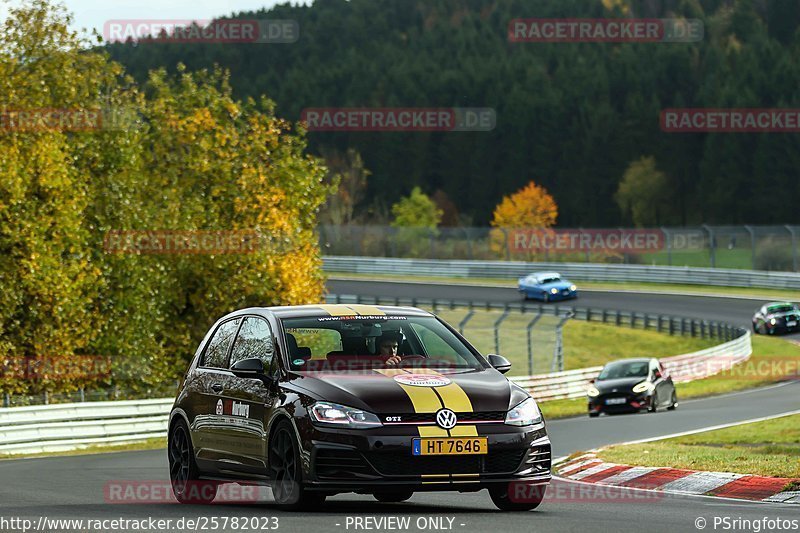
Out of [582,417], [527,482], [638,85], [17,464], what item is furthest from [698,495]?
[638,85]

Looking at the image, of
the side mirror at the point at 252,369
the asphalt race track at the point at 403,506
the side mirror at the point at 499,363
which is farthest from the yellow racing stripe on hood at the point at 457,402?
the side mirror at the point at 252,369

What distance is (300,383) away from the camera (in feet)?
32.9

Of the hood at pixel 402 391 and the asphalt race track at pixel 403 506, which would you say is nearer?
the asphalt race track at pixel 403 506

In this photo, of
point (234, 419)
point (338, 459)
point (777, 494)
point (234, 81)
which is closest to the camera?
point (338, 459)

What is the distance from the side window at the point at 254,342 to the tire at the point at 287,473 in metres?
0.76

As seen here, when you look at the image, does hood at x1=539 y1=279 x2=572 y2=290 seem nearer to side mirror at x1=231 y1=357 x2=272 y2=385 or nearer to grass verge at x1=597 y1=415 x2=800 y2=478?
grass verge at x1=597 y1=415 x2=800 y2=478

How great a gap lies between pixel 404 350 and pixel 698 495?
11.3ft

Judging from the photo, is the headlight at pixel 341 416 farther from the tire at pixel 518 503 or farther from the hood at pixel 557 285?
the hood at pixel 557 285

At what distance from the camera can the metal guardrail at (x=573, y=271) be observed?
6575cm

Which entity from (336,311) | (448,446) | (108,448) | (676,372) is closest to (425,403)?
(448,446)

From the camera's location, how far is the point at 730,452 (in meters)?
16.9

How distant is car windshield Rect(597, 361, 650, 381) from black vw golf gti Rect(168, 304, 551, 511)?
19252 mm

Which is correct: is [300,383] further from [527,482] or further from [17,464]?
[17,464]

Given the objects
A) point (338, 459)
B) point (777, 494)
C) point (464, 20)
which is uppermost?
point (464, 20)
